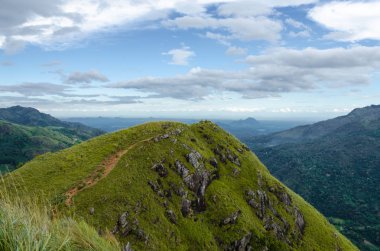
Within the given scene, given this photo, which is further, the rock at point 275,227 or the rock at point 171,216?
the rock at point 275,227

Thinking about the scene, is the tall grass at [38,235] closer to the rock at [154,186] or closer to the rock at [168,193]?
the rock at [154,186]

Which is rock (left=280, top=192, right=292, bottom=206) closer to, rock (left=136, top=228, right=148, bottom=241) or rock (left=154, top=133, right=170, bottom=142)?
rock (left=154, top=133, right=170, bottom=142)


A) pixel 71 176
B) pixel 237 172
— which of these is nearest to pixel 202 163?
pixel 237 172

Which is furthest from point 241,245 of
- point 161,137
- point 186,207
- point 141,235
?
point 161,137

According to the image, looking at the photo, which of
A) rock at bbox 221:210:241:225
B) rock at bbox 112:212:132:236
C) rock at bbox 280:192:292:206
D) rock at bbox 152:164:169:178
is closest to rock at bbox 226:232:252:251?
rock at bbox 221:210:241:225

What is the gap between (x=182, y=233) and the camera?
82.2 m

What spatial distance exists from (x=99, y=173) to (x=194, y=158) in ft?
→ 104

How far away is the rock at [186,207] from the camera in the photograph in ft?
289

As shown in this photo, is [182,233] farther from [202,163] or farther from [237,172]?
[237,172]

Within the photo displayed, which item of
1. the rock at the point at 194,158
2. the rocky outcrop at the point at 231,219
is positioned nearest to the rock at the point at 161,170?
the rock at the point at 194,158

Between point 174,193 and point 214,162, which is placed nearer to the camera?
point 174,193

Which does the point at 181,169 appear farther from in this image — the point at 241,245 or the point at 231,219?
the point at 241,245

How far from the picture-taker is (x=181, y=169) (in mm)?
96562

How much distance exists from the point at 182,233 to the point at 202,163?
27757mm
